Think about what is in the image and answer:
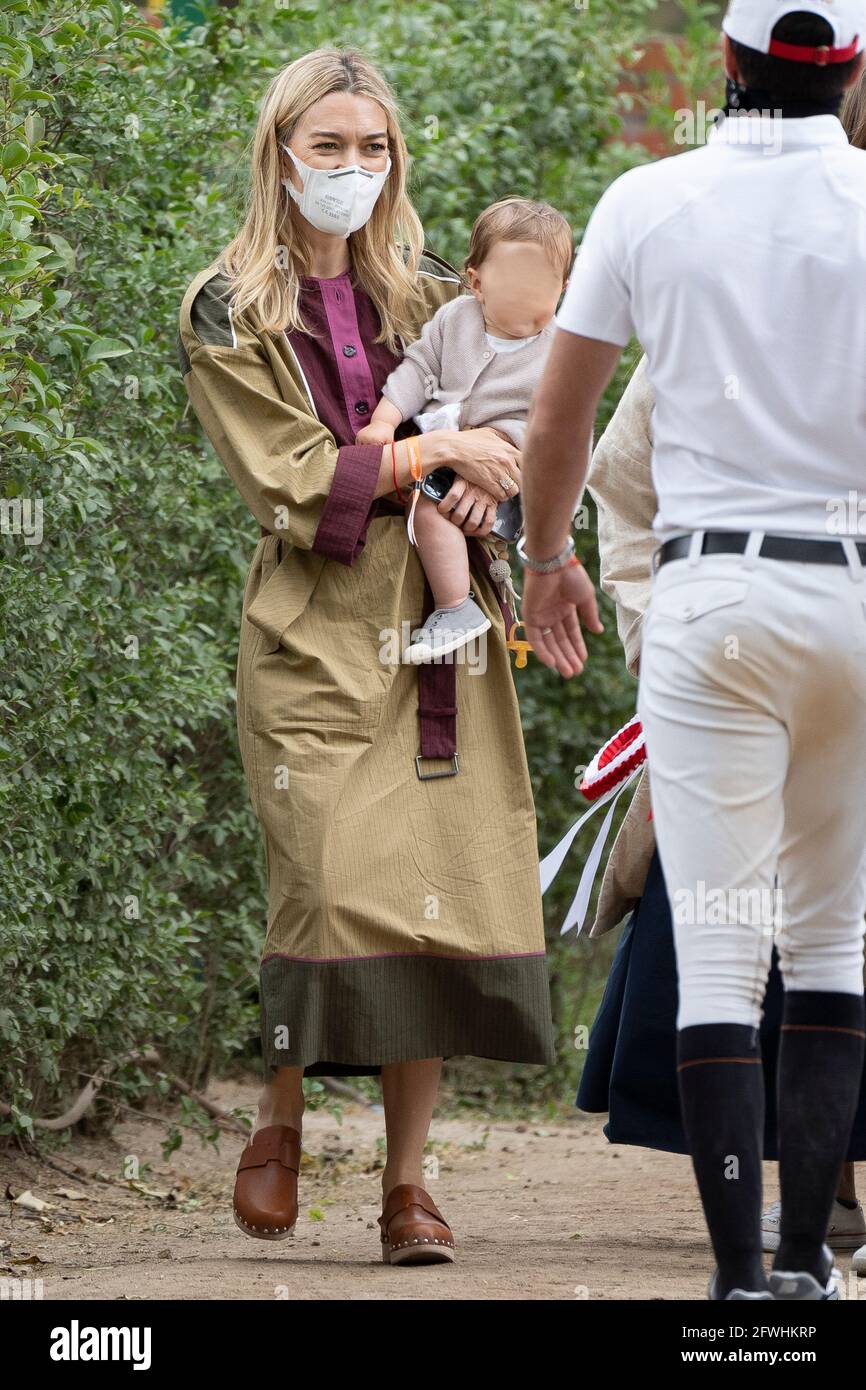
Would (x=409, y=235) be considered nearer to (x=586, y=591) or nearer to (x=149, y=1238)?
(x=586, y=591)

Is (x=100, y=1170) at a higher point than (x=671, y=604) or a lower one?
lower

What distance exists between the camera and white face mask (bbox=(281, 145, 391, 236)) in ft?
12.1

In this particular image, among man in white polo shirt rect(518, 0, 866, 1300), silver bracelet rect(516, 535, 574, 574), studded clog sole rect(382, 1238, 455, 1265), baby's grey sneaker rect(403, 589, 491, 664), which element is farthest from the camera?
baby's grey sneaker rect(403, 589, 491, 664)

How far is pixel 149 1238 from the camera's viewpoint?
418cm

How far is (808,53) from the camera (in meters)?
2.42

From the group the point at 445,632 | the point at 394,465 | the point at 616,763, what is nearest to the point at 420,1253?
the point at 616,763

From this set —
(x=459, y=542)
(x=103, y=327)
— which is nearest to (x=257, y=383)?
(x=459, y=542)

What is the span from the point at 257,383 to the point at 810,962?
166 cm

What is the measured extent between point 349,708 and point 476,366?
717 mm

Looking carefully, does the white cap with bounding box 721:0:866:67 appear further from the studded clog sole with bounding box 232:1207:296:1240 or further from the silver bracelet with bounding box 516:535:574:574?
the studded clog sole with bounding box 232:1207:296:1240

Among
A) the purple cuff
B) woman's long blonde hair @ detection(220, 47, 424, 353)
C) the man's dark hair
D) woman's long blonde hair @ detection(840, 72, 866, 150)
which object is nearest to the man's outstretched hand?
the man's dark hair

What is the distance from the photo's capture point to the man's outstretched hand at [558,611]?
107 inches

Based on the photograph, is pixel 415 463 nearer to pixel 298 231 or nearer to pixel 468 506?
pixel 468 506

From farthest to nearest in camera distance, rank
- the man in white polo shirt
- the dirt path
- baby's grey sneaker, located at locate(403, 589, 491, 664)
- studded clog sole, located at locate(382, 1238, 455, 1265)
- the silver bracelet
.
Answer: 1. baby's grey sneaker, located at locate(403, 589, 491, 664)
2. studded clog sole, located at locate(382, 1238, 455, 1265)
3. the dirt path
4. the silver bracelet
5. the man in white polo shirt
